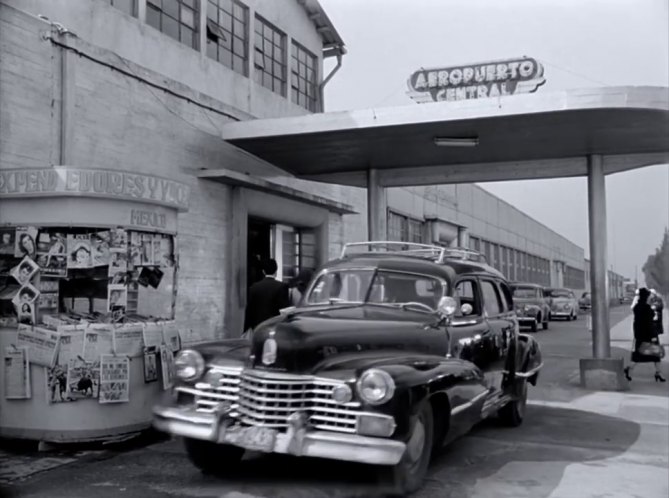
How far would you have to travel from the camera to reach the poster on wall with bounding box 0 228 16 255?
5.86 m

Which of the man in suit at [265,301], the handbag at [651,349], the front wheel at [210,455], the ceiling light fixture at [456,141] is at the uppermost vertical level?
the ceiling light fixture at [456,141]

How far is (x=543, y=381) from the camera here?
1087cm

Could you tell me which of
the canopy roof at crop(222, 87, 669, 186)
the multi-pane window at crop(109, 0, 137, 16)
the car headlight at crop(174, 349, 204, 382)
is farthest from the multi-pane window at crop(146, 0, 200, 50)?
the car headlight at crop(174, 349, 204, 382)

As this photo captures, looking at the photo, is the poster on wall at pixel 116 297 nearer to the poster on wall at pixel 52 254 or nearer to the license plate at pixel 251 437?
the poster on wall at pixel 52 254

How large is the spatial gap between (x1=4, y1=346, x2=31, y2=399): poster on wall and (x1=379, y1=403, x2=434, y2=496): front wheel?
131 inches

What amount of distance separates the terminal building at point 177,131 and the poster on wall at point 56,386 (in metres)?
1.00

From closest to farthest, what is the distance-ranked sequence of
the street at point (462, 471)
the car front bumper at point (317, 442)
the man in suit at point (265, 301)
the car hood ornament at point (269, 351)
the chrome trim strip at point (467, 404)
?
1. the car front bumper at point (317, 442)
2. the car hood ornament at point (269, 351)
3. the street at point (462, 471)
4. the chrome trim strip at point (467, 404)
5. the man in suit at point (265, 301)

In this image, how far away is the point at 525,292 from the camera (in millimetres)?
25031

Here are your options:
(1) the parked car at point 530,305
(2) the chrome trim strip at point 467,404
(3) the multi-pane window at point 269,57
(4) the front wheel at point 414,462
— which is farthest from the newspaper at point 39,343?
(1) the parked car at point 530,305

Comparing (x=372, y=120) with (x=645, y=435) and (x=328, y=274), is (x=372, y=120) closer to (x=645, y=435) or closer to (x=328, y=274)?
(x=328, y=274)

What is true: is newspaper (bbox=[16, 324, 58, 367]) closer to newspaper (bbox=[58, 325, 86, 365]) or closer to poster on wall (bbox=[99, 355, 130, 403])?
newspaper (bbox=[58, 325, 86, 365])

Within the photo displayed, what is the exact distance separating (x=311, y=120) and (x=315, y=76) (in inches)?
266

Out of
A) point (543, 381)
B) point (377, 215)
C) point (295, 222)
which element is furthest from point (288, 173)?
point (543, 381)

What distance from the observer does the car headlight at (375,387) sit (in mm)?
4176
